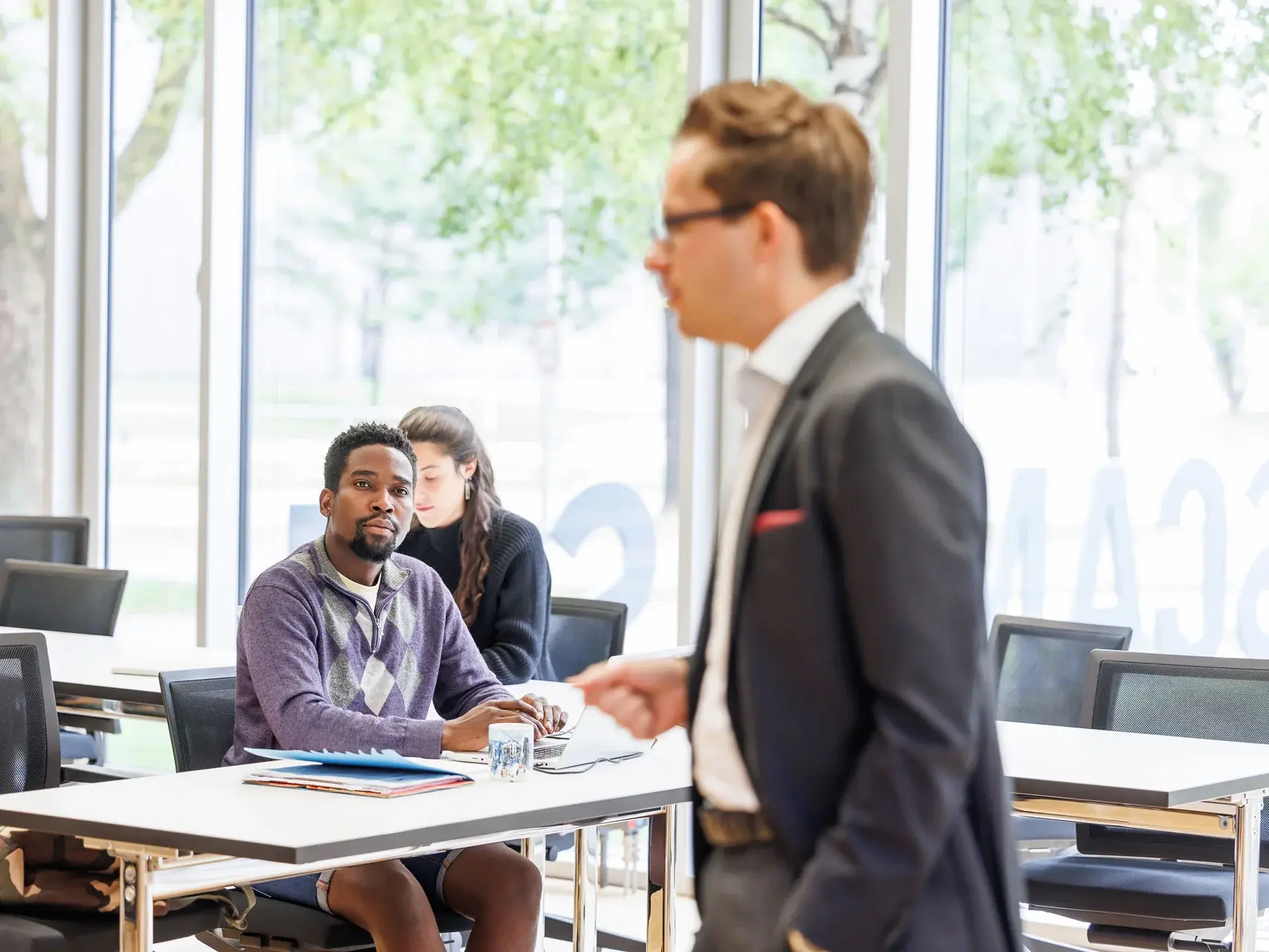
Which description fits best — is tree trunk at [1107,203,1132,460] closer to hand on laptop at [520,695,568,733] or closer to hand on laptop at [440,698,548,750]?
hand on laptop at [520,695,568,733]

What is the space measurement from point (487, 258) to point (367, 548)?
2817mm

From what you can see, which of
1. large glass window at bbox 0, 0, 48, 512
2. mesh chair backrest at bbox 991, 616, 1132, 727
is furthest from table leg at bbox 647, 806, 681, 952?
large glass window at bbox 0, 0, 48, 512

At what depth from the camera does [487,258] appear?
5801 mm

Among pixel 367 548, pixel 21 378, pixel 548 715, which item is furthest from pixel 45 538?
pixel 548 715

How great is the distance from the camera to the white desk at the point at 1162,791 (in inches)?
109

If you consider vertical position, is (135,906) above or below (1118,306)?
below


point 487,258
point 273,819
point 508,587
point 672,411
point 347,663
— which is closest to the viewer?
point 273,819

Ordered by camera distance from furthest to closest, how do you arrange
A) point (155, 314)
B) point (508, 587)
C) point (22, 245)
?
point (22, 245) → point (155, 314) → point (508, 587)

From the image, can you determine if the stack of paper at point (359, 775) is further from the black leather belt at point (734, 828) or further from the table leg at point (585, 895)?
the black leather belt at point (734, 828)

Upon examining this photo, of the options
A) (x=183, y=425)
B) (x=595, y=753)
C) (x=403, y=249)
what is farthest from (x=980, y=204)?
(x=183, y=425)

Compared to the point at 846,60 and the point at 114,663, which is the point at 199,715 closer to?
the point at 114,663

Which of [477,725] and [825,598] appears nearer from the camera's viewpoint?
[825,598]

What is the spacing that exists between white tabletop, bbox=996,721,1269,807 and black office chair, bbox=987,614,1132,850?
0.55 meters

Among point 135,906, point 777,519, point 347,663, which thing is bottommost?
point 135,906
